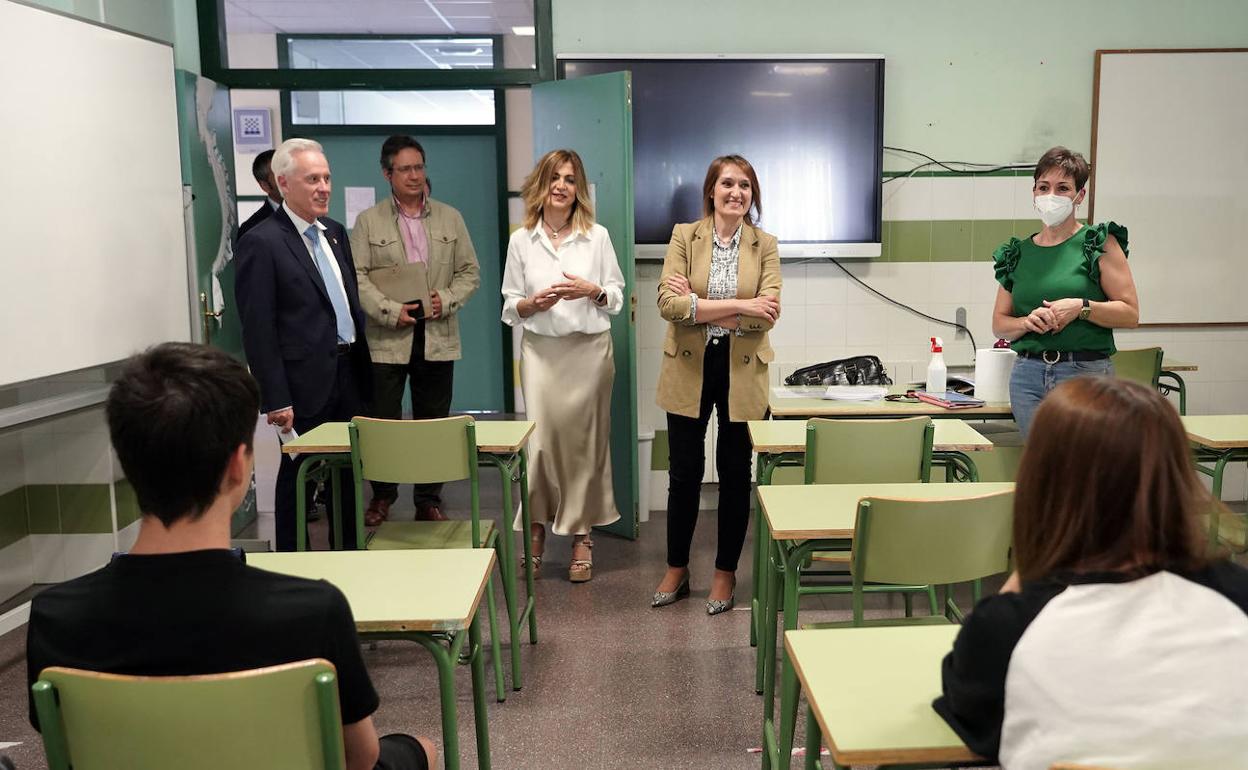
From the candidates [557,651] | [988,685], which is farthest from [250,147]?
[988,685]

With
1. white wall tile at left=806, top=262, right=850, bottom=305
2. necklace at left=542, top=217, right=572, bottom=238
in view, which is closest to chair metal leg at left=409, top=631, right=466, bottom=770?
necklace at left=542, top=217, right=572, bottom=238

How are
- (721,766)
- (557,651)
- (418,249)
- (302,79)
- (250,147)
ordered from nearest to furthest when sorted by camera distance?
(721,766), (557,651), (418,249), (302,79), (250,147)

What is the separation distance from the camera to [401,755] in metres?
1.61

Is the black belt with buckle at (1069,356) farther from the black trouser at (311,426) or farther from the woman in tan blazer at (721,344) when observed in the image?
the black trouser at (311,426)

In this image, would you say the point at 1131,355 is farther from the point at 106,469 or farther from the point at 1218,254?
the point at 106,469

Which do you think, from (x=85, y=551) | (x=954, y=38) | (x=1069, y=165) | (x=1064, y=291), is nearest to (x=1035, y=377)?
(x=1064, y=291)

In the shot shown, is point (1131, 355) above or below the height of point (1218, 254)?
below

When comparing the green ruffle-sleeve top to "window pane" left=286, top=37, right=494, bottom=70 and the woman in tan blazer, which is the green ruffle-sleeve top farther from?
"window pane" left=286, top=37, right=494, bottom=70

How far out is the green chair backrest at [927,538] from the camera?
195cm

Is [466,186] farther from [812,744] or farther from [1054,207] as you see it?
[812,744]

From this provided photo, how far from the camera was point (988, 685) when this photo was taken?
1163 millimetres

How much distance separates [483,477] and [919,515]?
13.7ft

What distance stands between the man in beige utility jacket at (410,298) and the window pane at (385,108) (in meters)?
2.49

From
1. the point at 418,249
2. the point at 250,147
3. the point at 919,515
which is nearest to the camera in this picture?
the point at 919,515
